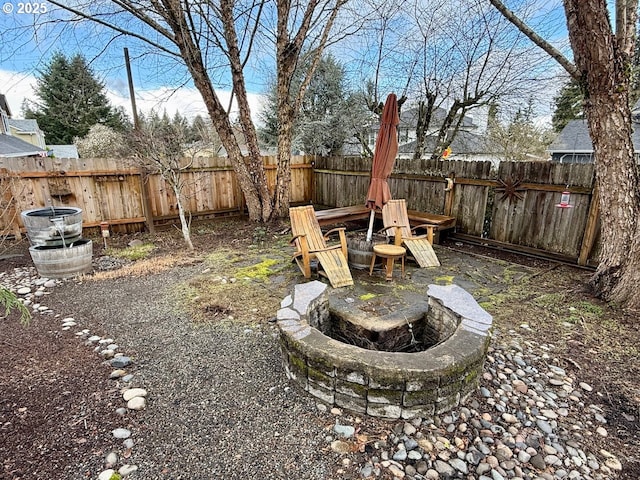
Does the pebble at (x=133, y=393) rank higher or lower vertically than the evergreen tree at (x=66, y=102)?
lower

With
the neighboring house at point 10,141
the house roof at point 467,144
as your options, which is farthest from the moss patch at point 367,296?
the neighboring house at point 10,141

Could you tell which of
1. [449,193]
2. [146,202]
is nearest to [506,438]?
[449,193]

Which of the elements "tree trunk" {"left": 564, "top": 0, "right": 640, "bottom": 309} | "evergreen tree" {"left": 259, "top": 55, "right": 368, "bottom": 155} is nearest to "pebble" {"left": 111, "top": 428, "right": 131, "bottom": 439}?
"tree trunk" {"left": 564, "top": 0, "right": 640, "bottom": 309}

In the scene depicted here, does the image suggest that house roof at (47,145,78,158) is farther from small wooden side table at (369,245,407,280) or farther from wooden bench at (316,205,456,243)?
small wooden side table at (369,245,407,280)

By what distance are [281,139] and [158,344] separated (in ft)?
17.1

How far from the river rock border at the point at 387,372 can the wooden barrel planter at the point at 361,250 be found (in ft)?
7.45

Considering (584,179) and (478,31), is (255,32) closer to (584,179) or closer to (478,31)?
(478,31)

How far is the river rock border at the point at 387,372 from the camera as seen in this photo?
191 centimetres

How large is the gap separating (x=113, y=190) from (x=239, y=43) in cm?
371

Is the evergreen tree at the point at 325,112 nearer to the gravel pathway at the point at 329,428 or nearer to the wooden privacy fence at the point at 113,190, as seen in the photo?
the wooden privacy fence at the point at 113,190

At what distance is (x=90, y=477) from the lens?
5.35 feet

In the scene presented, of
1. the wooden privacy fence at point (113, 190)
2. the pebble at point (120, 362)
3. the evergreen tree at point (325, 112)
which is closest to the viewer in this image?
the pebble at point (120, 362)

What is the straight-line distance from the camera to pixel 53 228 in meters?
4.18

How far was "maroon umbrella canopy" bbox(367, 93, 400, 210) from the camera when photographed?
4.01 m
